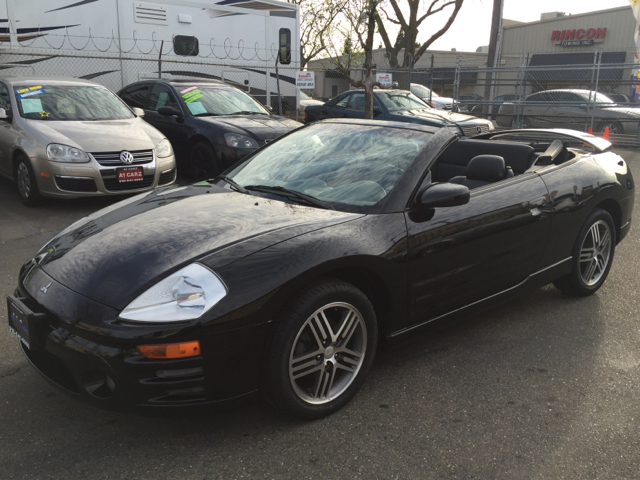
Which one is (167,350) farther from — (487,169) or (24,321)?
(487,169)

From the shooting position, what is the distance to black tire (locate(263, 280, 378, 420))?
2.48m

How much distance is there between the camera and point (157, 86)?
30.3 ft

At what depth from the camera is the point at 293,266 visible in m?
2.50

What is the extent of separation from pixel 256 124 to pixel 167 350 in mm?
6426

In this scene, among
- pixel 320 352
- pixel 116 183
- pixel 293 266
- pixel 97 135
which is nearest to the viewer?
pixel 293 266

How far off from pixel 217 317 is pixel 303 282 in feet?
1.35

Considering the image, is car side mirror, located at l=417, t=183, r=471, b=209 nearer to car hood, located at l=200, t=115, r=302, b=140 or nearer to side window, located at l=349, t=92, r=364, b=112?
car hood, located at l=200, t=115, r=302, b=140

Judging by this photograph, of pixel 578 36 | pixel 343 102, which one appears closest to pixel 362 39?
pixel 343 102

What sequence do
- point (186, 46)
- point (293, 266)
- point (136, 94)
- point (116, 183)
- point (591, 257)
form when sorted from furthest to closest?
point (186, 46) < point (136, 94) < point (116, 183) < point (591, 257) < point (293, 266)

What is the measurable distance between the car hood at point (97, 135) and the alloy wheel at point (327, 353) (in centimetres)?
481

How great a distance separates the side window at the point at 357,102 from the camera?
499 inches

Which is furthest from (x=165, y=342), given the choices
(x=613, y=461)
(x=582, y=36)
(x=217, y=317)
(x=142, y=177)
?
(x=582, y=36)

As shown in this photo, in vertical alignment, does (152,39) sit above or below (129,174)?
above

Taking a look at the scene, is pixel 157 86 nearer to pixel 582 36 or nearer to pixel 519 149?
pixel 519 149
